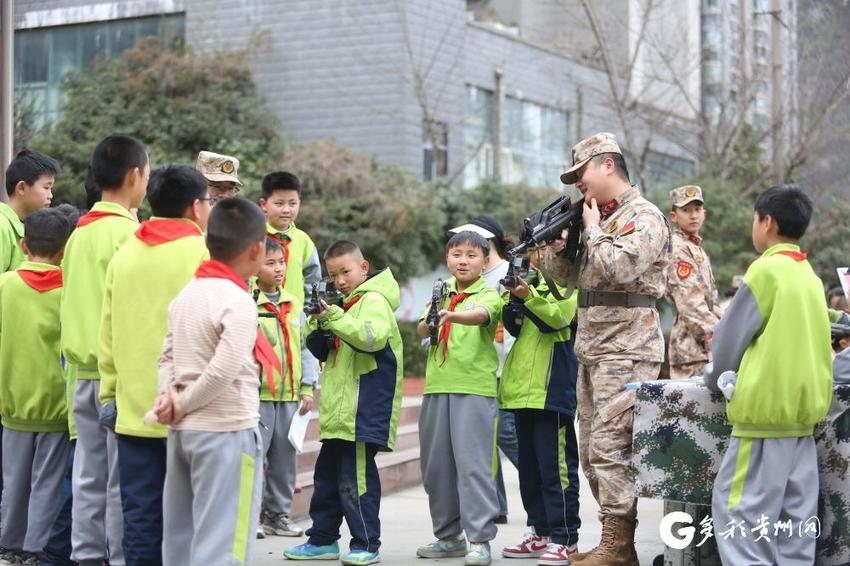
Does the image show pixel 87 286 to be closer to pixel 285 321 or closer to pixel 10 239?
pixel 10 239

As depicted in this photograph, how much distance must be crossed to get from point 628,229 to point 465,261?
3.62ft

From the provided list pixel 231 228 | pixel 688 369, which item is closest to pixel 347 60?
pixel 688 369

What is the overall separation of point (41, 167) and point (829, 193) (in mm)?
13204

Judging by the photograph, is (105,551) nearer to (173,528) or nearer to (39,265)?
(173,528)

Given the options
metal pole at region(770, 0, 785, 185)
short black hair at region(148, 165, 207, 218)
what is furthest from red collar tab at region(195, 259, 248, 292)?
metal pole at region(770, 0, 785, 185)

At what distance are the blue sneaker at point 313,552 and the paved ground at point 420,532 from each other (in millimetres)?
66

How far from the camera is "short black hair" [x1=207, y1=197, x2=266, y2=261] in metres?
4.46

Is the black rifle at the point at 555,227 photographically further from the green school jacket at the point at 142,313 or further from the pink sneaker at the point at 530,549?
the green school jacket at the point at 142,313

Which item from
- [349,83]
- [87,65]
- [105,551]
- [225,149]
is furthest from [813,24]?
[105,551]

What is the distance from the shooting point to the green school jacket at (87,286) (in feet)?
16.8

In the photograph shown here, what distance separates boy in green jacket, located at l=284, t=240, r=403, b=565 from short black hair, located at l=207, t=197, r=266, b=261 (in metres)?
1.67

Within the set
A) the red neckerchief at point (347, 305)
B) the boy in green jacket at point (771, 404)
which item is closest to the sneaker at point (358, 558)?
the red neckerchief at point (347, 305)

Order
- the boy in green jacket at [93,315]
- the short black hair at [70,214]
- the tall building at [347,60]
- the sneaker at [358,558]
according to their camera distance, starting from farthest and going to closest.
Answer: the tall building at [347,60] → the sneaker at [358,558] → the short black hair at [70,214] → the boy in green jacket at [93,315]

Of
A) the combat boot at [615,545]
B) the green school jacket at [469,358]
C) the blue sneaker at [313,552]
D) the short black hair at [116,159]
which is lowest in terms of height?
the blue sneaker at [313,552]
